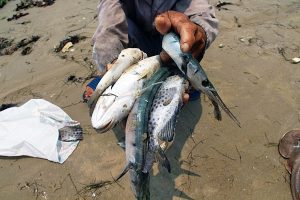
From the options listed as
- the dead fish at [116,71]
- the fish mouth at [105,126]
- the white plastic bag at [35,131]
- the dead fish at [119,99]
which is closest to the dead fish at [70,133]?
the white plastic bag at [35,131]

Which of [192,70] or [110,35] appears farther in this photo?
[110,35]

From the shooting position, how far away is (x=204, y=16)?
3.43 meters

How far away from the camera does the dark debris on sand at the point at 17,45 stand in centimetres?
550

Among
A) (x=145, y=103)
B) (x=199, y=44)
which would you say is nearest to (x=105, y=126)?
(x=145, y=103)

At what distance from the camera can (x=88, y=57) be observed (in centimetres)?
505

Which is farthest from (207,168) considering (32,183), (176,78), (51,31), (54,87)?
(51,31)

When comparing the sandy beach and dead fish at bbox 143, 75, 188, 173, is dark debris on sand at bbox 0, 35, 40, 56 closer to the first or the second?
the sandy beach

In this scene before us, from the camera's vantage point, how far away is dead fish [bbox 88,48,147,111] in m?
2.78

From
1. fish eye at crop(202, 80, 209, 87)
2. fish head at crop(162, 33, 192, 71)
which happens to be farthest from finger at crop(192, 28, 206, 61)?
fish eye at crop(202, 80, 209, 87)

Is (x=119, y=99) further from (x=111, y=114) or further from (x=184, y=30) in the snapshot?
(x=184, y=30)

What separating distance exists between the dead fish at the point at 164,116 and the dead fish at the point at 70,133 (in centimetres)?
134

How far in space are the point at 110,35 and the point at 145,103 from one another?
109 centimetres

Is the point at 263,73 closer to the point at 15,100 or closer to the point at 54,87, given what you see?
the point at 54,87

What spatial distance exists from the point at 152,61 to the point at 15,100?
2.23m
